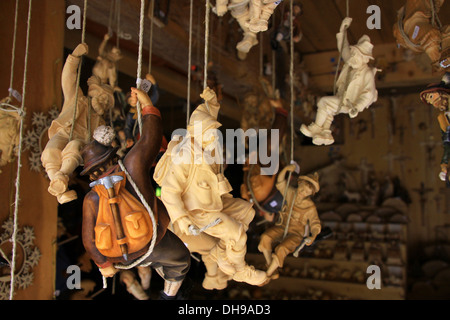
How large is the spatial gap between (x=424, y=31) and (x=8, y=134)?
1593 millimetres

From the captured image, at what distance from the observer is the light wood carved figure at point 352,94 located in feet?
4.63

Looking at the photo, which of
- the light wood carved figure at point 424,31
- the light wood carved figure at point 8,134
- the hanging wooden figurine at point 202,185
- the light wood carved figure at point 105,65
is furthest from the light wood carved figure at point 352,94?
the light wood carved figure at point 8,134

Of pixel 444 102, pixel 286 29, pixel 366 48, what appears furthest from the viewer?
pixel 286 29

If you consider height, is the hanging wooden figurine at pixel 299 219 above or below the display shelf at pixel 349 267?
above

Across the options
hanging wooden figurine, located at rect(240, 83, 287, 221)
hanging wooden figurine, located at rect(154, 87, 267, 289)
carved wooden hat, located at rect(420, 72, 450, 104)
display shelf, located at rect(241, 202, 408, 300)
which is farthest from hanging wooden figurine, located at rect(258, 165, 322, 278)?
display shelf, located at rect(241, 202, 408, 300)

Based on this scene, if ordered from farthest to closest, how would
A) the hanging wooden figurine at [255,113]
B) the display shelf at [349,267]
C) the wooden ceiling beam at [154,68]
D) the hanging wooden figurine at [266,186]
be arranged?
the display shelf at [349,267], the hanging wooden figurine at [255,113], the wooden ceiling beam at [154,68], the hanging wooden figurine at [266,186]

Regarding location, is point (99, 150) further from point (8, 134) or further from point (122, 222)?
point (8, 134)

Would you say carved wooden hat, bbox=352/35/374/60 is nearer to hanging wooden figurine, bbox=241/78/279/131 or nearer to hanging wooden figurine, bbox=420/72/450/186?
hanging wooden figurine, bbox=420/72/450/186

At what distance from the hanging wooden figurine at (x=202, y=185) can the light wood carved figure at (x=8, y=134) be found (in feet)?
2.36

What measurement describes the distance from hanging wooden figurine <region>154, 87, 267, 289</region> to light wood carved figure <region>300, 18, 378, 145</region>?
1.47ft

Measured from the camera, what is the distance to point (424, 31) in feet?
4.65

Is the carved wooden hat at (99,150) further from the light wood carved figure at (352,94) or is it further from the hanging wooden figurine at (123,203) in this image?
the light wood carved figure at (352,94)

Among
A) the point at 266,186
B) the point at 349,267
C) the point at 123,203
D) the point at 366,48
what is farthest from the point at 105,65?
the point at 349,267

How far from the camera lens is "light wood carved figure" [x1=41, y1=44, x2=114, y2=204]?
1128 millimetres
